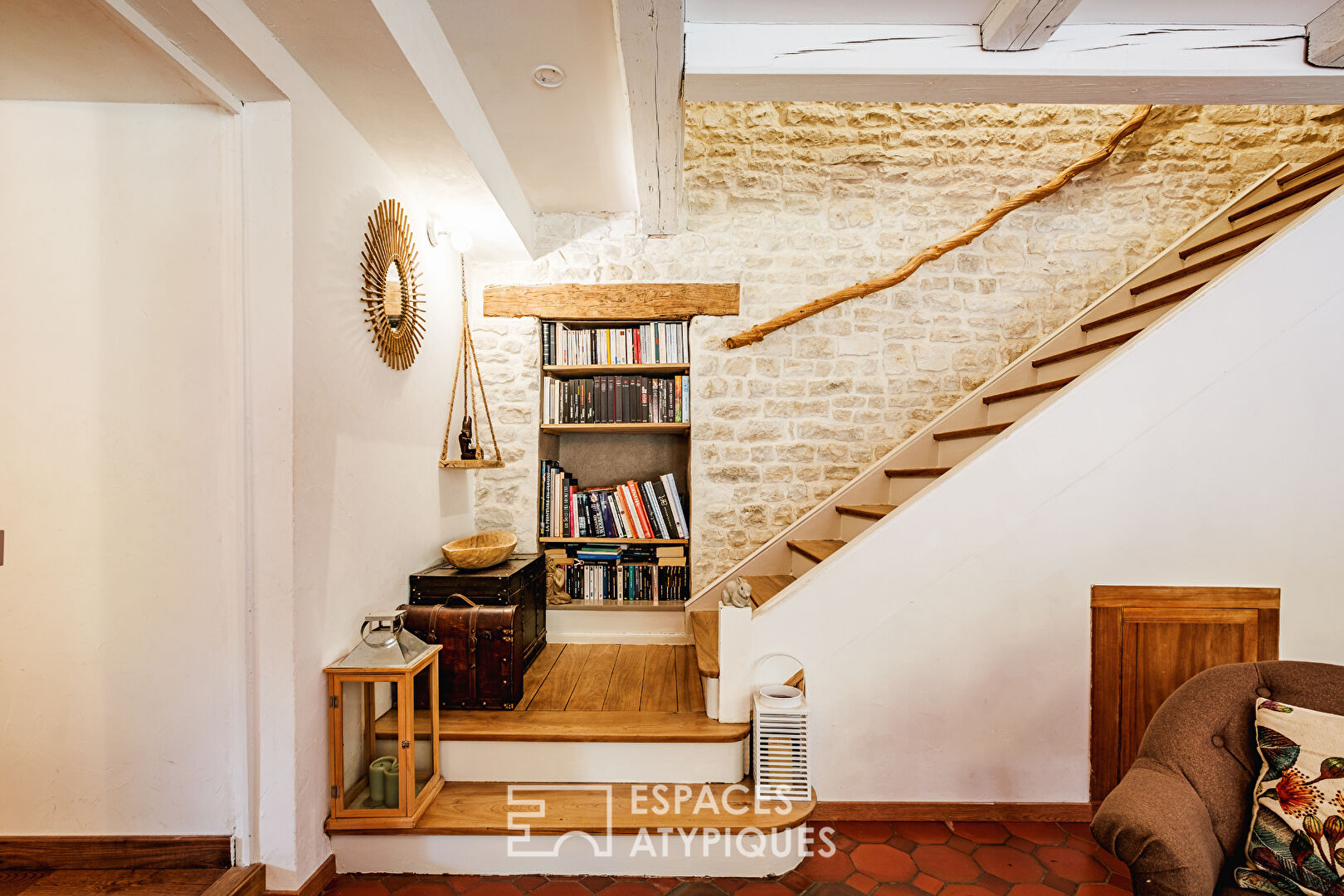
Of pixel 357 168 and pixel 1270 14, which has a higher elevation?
pixel 1270 14

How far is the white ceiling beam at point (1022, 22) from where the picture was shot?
1.86 meters

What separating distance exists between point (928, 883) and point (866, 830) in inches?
12.4

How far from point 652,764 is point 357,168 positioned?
2282 millimetres

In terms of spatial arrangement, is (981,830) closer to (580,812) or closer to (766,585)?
(766,585)

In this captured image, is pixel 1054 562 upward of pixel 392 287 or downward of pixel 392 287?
downward

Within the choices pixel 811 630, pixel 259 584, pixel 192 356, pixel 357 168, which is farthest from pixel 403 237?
pixel 811 630

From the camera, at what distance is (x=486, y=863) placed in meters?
2.08

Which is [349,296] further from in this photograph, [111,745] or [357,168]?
[111,745]

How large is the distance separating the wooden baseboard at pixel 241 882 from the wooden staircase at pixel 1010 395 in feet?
5.27

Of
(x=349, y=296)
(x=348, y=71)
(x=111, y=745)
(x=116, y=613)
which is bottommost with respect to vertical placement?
(x=111, y=745)

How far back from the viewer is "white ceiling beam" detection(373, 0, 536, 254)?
1789 mm

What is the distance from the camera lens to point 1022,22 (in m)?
1.95

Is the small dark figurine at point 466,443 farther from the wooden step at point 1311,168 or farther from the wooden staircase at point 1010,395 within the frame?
the wooden step at point 1311,168

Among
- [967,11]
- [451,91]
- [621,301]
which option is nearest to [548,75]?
[451,91]
